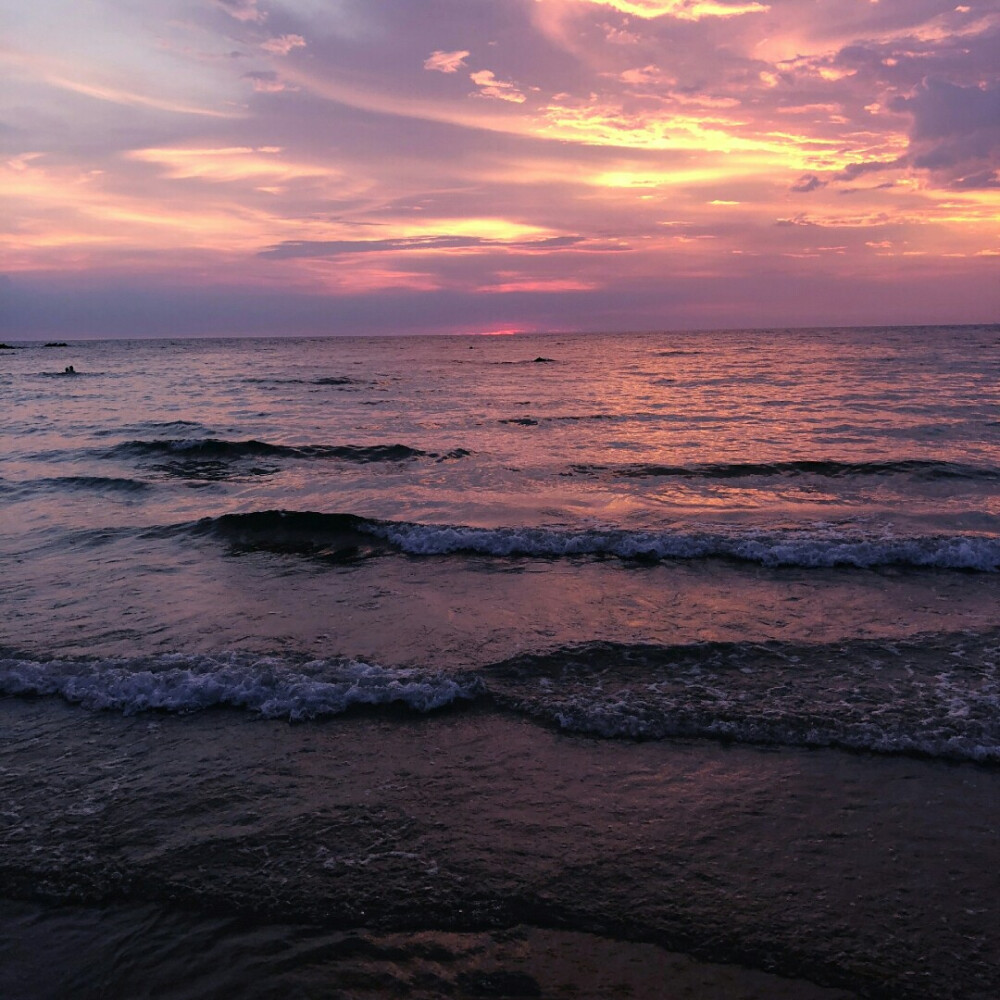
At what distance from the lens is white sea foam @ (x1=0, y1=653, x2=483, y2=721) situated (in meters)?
7.16

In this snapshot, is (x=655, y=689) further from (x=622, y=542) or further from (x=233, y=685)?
(x=622, y=542)

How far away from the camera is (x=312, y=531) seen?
1460 centimetres

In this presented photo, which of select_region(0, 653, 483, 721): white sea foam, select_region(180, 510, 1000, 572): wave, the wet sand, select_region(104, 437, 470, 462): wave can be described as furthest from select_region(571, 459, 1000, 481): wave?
the wet sand

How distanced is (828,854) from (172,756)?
202 inches

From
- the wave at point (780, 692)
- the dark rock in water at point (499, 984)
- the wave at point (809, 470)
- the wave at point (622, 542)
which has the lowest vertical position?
the dark rock in water at point (499, 984)

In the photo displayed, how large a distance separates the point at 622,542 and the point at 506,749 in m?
6.74

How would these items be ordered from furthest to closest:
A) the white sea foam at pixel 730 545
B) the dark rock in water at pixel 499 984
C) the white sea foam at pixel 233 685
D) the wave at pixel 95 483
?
the wave at pixel 95 483, the white sea foam at pixel 730 545, the white sea foam at pixel 233 685, the dark rock in water at pixel 499 984

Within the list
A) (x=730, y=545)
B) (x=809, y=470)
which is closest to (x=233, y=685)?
(x=730, y=545)

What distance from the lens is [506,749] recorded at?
6320 millimetres

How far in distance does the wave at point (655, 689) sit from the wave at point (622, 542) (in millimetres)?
3218

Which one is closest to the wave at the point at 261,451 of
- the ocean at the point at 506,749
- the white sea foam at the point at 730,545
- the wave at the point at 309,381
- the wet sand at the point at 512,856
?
the ocean at the point at 506,749

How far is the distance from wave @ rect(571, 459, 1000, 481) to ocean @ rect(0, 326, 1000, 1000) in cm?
222

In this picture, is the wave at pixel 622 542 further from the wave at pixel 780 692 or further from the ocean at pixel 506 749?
the wave at pixel 780 692

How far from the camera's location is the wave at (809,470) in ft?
59.7
